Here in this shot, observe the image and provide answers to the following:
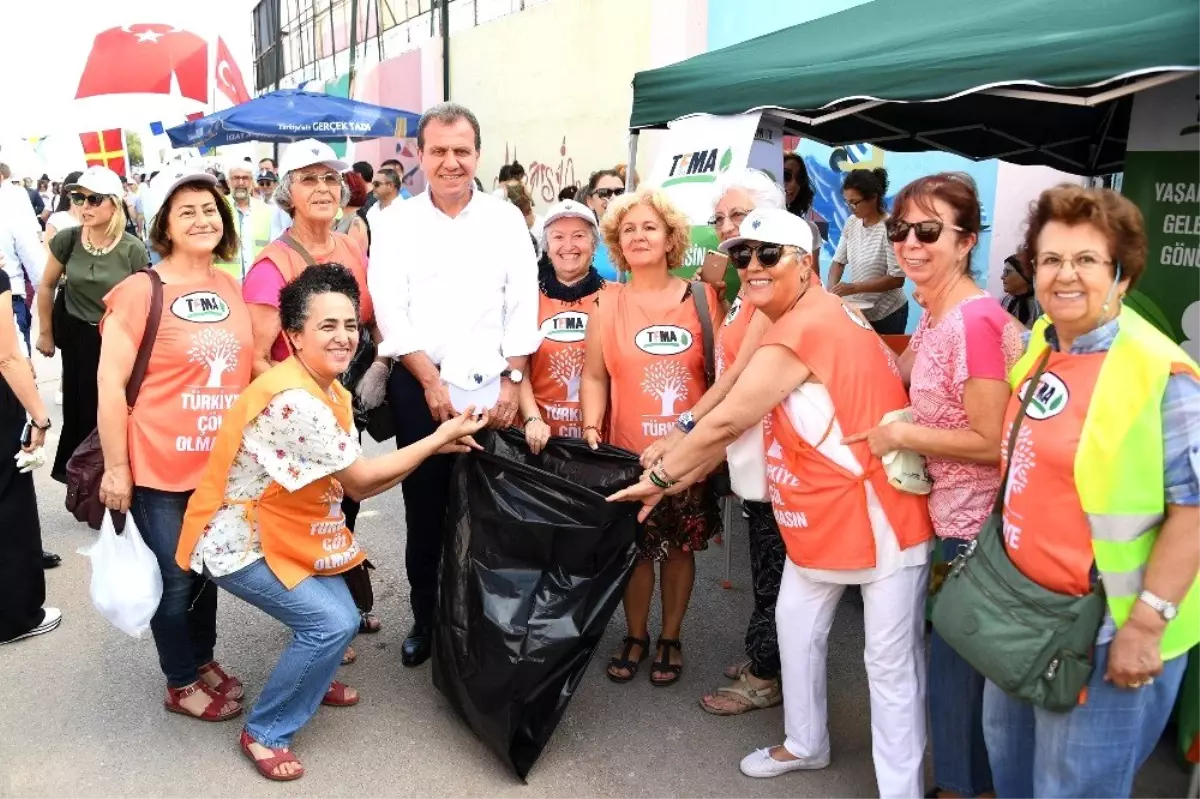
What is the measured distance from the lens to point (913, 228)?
235 cm

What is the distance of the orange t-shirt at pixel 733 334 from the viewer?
298 centimetres

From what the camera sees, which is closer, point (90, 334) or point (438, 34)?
point (90, 334)

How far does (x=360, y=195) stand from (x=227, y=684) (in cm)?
498

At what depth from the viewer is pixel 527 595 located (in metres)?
2.85

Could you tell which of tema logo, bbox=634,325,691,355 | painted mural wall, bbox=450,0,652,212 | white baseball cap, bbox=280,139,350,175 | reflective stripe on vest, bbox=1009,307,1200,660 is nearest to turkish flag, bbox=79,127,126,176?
painted mural wall, bbox=450,0,652,212

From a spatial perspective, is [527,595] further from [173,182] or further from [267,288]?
[173,182]

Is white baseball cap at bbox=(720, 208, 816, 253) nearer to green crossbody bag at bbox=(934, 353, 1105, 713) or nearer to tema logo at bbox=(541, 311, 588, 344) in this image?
green crossbody bag at bbox=(934, 353, 1105, 713)

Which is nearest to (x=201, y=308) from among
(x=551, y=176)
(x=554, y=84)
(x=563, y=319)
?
(x=563, y=319)

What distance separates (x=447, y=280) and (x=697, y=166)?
128cm

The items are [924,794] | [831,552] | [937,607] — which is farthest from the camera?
[924,794]

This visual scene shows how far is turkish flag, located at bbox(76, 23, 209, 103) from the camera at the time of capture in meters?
12.6

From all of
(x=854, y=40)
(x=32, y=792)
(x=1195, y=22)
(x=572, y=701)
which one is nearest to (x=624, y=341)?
(x=572, y=701)

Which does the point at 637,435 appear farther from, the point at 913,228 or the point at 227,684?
the point at 227,684

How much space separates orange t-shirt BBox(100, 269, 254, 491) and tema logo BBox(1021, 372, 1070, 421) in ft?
7.79
